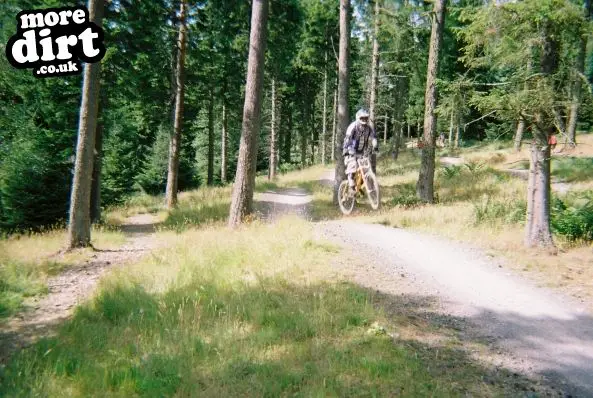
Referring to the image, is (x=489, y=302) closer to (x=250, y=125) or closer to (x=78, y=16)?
(x=250, y=125)

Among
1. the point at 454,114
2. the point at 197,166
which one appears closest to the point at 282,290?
the point at 454,114

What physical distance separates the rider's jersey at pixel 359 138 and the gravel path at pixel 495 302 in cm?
302

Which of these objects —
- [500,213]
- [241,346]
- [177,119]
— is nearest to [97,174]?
[177,119]

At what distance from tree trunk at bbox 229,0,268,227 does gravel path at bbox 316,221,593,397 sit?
2.90 metres

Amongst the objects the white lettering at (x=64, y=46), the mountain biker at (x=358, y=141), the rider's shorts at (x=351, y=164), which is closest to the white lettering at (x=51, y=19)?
the white lettering at (x=64, y=46)

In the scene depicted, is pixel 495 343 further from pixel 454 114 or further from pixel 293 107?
pixel 293 107

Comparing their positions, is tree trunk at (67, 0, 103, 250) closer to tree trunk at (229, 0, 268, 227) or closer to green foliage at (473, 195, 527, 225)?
tree trunk at (229, 0, 268, 227)

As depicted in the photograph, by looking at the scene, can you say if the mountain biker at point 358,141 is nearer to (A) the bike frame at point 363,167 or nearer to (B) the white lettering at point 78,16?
(A) the bike frame at point 363,167

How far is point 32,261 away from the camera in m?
9.70

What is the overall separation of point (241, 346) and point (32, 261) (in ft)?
24.5

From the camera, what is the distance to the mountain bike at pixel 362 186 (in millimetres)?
11914

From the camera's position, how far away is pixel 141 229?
1538 centimetres

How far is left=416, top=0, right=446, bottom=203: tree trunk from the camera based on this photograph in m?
14.9

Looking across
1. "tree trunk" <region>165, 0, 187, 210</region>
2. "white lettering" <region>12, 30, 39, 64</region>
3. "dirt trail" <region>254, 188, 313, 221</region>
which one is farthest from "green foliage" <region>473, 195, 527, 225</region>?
"tree trunk" <region>165, 0, 187, 210</region>
